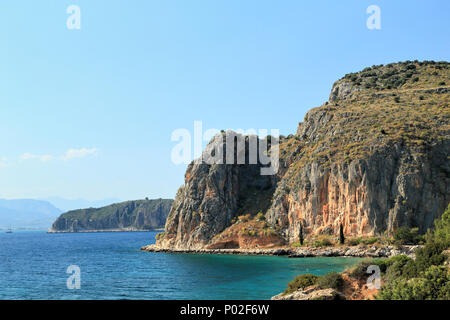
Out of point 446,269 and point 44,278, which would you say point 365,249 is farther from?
point 44,278

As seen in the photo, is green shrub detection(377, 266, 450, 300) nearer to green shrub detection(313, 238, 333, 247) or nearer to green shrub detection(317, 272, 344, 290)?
green shrub detection(317, 272, 344, 290)

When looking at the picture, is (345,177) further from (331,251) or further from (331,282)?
(331,282)

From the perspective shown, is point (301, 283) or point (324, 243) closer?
point (301, 283)

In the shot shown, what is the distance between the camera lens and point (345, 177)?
6850 centimetres

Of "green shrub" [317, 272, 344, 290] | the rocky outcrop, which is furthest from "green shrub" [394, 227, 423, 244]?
the rocky outcrop

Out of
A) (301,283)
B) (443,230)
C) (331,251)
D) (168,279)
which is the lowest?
(168,279)

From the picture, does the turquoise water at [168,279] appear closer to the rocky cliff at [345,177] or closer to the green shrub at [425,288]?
the green shrub at [425,288]

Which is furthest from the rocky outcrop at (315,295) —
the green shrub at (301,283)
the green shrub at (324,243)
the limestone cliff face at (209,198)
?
the limestone cliff face at (209,198)

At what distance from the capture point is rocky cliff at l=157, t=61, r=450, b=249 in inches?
2532

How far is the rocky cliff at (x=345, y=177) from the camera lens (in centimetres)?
6431

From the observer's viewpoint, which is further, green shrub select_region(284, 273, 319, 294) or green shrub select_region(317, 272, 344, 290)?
green shrub select_region(284, 273, 319, 294)

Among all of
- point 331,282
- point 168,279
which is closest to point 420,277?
point 331,282
